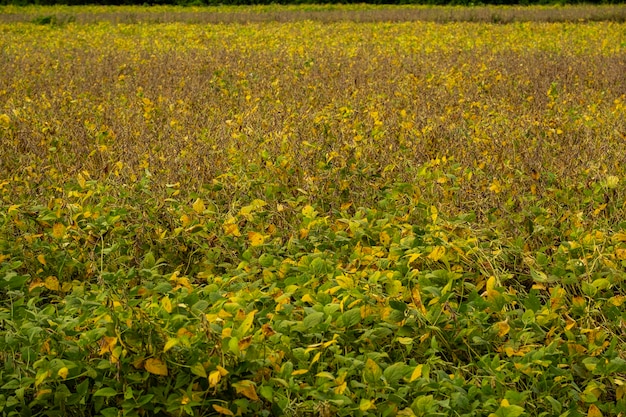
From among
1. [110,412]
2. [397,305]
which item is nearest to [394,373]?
[397,305]

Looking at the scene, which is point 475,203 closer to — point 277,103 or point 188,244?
point 188,244

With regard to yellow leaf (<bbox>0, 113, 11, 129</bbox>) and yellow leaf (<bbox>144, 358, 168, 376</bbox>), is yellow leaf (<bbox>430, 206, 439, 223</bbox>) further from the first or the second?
yellow leaf (<bbox>0, 113, 11, 129</bbox>)

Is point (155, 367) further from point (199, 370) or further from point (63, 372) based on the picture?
point (63, 372)

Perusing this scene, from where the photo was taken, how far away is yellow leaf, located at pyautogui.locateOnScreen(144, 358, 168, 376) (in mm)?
2379

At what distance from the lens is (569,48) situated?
1106 centimetres

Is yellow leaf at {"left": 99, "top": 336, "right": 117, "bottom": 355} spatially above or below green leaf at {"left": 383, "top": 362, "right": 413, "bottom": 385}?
above

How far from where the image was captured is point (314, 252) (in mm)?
3541

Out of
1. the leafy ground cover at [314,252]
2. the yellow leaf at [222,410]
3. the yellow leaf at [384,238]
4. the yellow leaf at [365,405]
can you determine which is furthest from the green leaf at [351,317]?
the yellow leaf at [384,238]

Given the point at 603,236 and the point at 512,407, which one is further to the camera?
the point at 603,236

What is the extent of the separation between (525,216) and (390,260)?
43.8 inches

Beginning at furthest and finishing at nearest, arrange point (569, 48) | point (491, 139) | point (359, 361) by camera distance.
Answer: point (569, 48), point (491, 139), point (359, 361)

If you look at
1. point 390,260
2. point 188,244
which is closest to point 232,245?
point 188,244

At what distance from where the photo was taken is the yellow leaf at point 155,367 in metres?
2.38

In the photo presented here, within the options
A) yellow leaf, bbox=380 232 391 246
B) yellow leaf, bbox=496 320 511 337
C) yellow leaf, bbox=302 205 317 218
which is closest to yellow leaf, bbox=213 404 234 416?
yellow leaf, bbox=496 320 511 337
